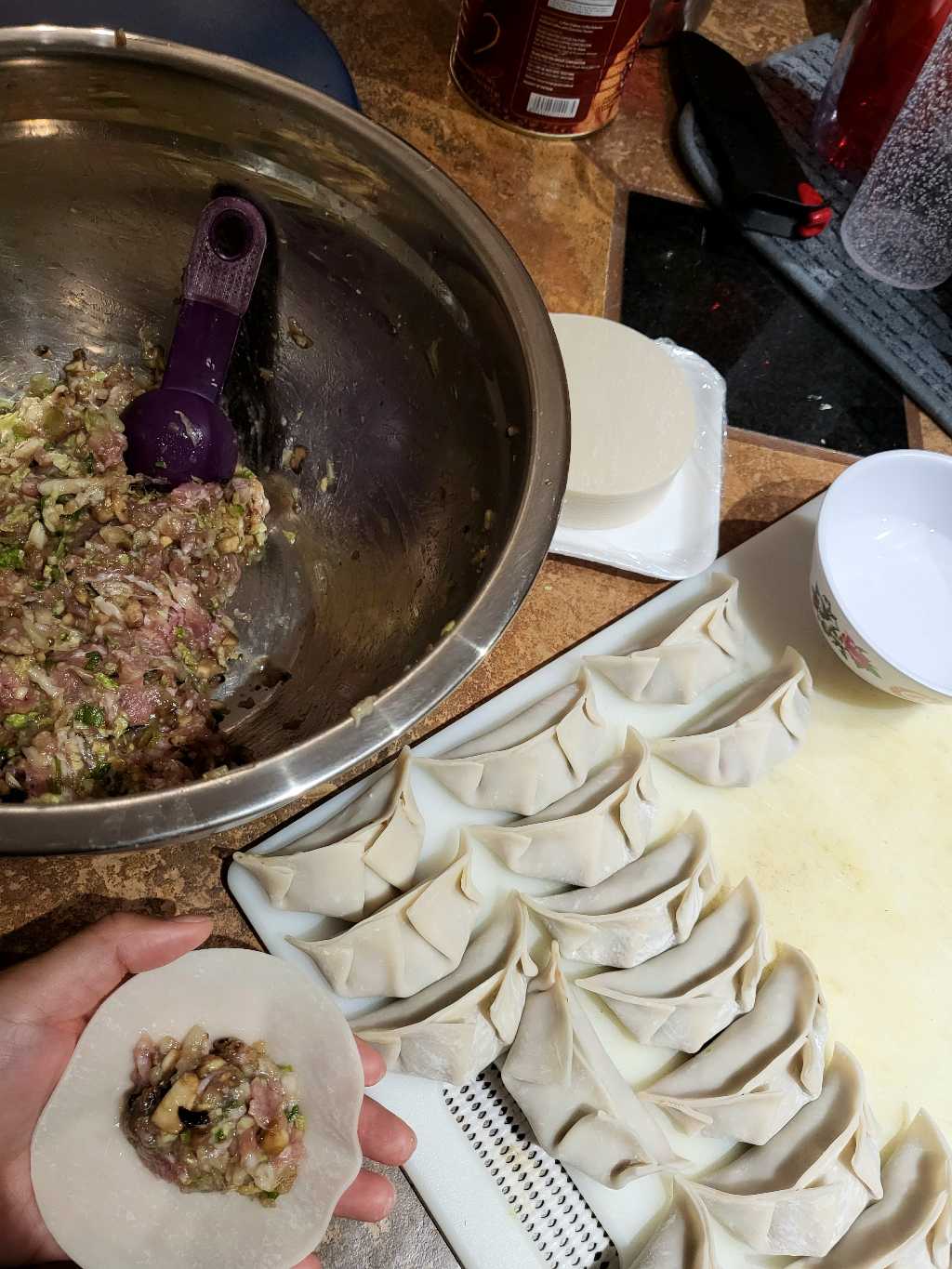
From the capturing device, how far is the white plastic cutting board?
120 cm

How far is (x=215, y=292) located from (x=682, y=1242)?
1.39 m

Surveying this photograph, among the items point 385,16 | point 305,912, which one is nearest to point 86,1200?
point 305,912

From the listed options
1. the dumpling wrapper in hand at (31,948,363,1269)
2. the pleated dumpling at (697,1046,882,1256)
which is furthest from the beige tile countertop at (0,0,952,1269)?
the pleated dumpling at (697,1046,882,1256)

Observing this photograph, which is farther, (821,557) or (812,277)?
(812,277)

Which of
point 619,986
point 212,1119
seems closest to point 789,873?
point 619,986

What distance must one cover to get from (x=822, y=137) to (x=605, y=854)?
5.95 feet

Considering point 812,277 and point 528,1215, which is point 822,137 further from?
point 528,1215

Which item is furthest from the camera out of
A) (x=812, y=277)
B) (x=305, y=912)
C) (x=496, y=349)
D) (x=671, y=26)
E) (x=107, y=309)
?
(x=671, y=26)

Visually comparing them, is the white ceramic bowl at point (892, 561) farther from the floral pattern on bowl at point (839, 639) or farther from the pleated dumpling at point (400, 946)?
the pleated dumpling at point (400, 946)

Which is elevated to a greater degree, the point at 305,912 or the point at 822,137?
the point at 822,137

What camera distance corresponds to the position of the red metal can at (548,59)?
1.68 metres

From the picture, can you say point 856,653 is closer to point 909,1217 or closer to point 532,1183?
point 909,1217

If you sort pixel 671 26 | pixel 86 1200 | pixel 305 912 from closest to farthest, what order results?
pixel 86 1200, pixel 305 912, pixel 671 26

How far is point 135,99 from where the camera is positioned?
1.21m
